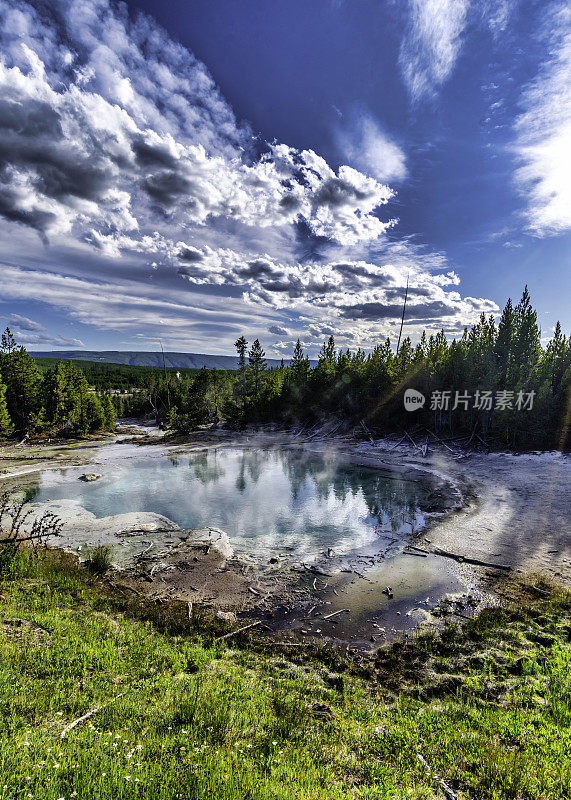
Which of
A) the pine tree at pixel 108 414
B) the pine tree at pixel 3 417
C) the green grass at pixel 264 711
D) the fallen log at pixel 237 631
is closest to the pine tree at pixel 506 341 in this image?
the green grass at pixel 264 711

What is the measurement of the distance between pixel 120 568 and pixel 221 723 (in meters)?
12.1

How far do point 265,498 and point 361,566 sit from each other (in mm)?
13715

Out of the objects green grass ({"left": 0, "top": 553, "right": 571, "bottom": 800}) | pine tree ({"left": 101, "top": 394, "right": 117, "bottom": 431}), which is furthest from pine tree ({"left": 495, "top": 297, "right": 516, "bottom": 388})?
pine tree ({"left": 101, "top": 394, "right": 117, "bottom": 431})

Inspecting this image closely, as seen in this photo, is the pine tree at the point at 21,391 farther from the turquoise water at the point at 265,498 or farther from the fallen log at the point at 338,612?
the fallen log at the point at 338,612

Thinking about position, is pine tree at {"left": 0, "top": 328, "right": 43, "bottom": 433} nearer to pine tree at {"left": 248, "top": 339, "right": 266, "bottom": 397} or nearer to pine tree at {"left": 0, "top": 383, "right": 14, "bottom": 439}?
pine tree at {"left": 0, "top": 383, "right": 14, "bottom": 439}

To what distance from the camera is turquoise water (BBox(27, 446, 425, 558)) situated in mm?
22062

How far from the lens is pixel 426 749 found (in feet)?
21.2

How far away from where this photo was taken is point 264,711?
734 centimetres

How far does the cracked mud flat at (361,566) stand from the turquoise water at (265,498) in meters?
1.69

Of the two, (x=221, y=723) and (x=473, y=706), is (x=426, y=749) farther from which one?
(x=221, y=723)

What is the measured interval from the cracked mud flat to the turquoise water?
1.69m

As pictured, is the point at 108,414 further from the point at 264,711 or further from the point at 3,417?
the point at 264,711

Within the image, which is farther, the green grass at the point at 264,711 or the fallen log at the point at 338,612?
the fallen log at the point at 338,612

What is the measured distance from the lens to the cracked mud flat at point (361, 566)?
44.0 ft
